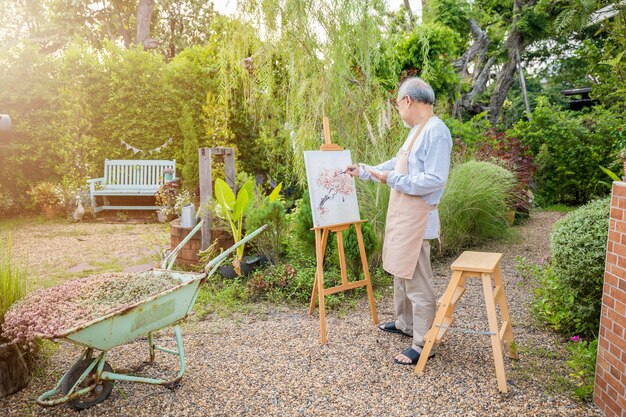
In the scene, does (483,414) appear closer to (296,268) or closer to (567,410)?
(567,410)

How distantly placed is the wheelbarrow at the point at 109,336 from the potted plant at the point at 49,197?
277 inches

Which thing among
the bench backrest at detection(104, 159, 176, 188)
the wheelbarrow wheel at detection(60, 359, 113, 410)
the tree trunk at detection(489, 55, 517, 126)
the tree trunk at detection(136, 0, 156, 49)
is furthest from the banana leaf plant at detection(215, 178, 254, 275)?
the tree trunk at detection(136, 0, 156, 49)

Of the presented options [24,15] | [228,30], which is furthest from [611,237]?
[24,15]

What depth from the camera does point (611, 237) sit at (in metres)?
2.42

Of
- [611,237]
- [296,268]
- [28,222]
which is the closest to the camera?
[611,237]

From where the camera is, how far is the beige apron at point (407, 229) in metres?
2.98

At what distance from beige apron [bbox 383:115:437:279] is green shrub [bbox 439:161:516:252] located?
269 centimetres

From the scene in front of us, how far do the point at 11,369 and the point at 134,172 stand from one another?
7.05 m

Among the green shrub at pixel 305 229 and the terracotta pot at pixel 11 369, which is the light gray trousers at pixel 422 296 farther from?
the terracotta pot at pixel 11 369

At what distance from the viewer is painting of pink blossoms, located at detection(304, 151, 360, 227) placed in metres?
3.59

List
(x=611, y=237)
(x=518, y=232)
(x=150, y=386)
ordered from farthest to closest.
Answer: (x=518, y=232) < (x=150, y=386) < (x=611, y=237)

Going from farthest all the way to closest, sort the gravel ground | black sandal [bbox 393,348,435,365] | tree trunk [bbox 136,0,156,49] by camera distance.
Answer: tree trunk [bbox 136,0,156,49], black sandal [bbox 393,348,435,365], the gravel ground

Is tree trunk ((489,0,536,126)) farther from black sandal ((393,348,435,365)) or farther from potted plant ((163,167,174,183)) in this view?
black sandal ((393,348,435,365))

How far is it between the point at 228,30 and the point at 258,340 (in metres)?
3.29
